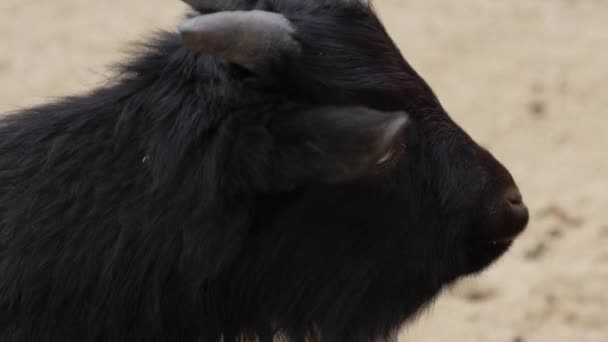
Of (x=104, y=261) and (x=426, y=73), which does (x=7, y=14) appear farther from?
(x=104, y=261)

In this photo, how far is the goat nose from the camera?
3.28 metres

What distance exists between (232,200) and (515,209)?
849 mm

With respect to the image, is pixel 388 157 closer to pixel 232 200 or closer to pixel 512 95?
pixel 232 200

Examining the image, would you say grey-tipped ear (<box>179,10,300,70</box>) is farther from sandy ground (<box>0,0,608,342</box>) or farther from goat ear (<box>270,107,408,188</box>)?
sandy ground (<box>0,0,608,342</box>)

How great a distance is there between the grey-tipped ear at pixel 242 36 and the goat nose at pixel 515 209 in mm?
764

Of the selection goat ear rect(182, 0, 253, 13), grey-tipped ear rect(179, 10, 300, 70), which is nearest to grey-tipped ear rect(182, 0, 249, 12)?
goat ear rect(182, 0, 253, 13)

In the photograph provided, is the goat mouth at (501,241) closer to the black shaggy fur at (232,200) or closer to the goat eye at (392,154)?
the black shaggy fur at (232,200)

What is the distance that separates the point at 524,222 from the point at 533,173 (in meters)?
3.59

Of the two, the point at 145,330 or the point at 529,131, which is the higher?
the point at 145,330

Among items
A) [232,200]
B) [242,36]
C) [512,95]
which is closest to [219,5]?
[242,36]

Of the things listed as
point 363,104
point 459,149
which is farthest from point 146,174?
point 459,149

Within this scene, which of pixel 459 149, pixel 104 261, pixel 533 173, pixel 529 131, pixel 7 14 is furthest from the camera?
pixel 7 14

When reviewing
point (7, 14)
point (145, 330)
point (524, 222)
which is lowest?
point (7, 14)

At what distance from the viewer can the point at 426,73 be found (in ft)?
26.7
